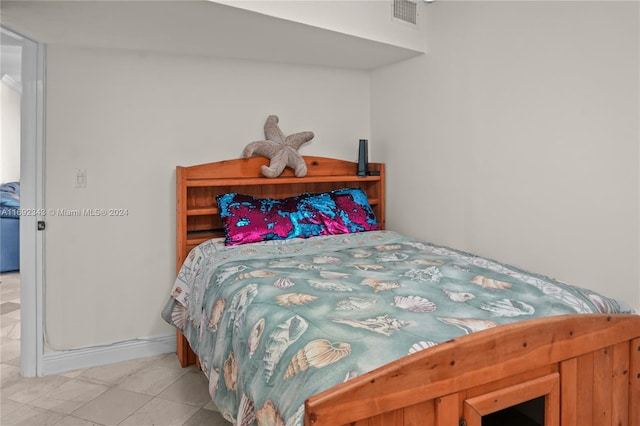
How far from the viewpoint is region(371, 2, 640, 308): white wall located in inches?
80.2

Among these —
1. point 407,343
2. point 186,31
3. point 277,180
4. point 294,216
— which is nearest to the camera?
point 407,343

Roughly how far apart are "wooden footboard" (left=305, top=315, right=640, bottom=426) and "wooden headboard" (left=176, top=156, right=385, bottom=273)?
→ 206 centimetres

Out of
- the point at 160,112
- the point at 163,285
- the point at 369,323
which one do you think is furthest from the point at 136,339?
the point at 369,323

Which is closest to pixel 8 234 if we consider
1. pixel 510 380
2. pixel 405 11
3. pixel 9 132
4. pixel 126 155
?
pixel 9 132

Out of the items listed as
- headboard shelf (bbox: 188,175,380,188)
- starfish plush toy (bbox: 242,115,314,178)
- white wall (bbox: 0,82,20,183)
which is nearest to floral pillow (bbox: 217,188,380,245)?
headboard shelf (bbox: 188,175,380,188)

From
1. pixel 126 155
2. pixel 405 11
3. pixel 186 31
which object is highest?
pixel 405 11

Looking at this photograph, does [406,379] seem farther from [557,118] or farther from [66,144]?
[66,144]

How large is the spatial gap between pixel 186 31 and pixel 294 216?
1.30 metres

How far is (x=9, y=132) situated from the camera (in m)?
6.04

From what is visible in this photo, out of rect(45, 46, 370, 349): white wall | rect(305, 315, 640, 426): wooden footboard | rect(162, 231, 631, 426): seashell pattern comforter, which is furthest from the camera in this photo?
rect(45, 46, 370, 349): white wall

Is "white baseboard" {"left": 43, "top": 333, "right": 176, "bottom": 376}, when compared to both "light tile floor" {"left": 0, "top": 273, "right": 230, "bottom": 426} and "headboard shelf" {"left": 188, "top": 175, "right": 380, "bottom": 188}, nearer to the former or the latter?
"light tile floor" {"left": 0, "top": 273, "right": 230, "bottom": 426}

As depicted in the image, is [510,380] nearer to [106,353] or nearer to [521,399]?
[521,399]

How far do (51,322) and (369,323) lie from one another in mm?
2306

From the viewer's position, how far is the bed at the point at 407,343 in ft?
4.04
